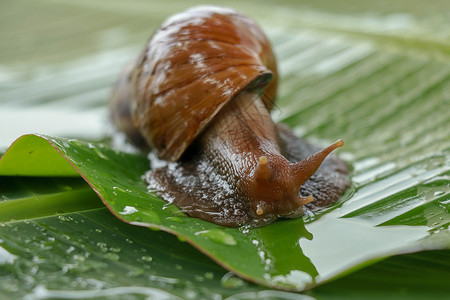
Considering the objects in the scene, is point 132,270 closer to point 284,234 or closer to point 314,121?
point 284,234

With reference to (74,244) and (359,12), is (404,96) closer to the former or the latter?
(359,12)

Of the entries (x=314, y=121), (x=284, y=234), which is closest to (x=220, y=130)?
(x=284, y=234)

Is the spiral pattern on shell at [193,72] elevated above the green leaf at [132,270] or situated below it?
above

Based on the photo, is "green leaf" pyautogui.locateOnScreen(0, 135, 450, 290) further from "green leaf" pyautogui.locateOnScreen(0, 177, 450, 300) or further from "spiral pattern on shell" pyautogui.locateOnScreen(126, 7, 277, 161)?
"spiral pattern on shell" pyautogui.locateOnScreen(126, 7, 277, 161)

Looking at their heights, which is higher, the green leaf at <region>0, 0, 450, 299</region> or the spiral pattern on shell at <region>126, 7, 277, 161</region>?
the spiral pattern on shell at <region>126, 7, 277, 161</region>

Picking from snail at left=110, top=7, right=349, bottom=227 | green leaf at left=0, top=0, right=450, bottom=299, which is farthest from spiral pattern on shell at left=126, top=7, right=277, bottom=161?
green leaf at left=0, top=0, right=450, bottom=299

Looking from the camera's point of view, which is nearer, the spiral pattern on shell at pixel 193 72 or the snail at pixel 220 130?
the snail at pixel 220 130

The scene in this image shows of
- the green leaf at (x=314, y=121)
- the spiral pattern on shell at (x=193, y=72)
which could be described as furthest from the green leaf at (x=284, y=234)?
the spiral pattern on shell at (x=193, y=72)

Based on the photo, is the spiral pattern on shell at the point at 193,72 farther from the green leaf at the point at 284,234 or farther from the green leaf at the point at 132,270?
the green leaf at the point at 132,270

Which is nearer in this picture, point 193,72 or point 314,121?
point 193,72
